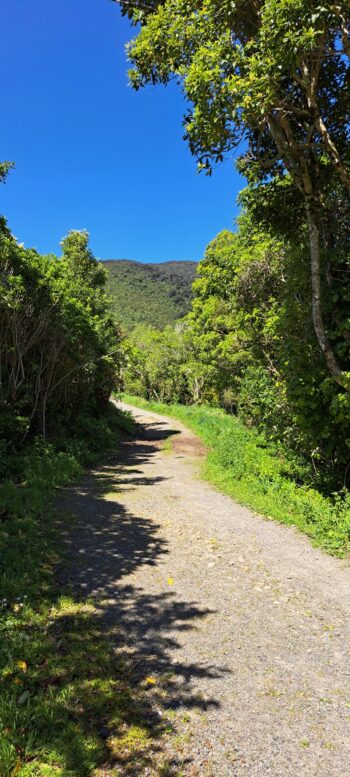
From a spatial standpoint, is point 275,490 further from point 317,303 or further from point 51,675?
point 51,675

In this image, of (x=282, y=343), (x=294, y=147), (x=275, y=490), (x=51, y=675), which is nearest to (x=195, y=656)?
(x=51, y=675)

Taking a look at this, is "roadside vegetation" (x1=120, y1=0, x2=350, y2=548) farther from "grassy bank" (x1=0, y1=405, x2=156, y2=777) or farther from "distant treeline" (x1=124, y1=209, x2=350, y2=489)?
"grassy bank" (x1=0, y1=405, x2=156, y2=777)

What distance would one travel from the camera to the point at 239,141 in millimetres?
5793

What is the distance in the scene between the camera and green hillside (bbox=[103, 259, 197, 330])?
351ft

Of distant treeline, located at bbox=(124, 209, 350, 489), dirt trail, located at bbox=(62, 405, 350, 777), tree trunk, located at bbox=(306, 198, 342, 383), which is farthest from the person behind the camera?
distant treeline, located at bbox=(124, 209, 350, 489)

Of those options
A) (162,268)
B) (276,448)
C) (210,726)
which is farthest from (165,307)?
(210,726)

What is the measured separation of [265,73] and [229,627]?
6.50 m

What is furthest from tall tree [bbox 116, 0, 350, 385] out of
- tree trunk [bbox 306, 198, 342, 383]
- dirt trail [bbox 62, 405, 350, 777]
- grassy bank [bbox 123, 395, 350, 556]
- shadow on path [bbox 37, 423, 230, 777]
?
shadow on path [bbox 37, 423, 230, 777]

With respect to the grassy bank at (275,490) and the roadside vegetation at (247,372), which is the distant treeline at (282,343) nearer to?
the roadside vegetation at (247,372)

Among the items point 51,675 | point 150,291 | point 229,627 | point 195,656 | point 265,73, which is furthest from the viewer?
point 150,291

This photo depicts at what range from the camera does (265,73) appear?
5.26 metres

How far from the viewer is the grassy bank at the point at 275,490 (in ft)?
20.8

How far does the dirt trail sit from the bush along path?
0.5 inches

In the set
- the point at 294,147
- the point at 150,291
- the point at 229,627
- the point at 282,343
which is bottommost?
the point at 229,627
